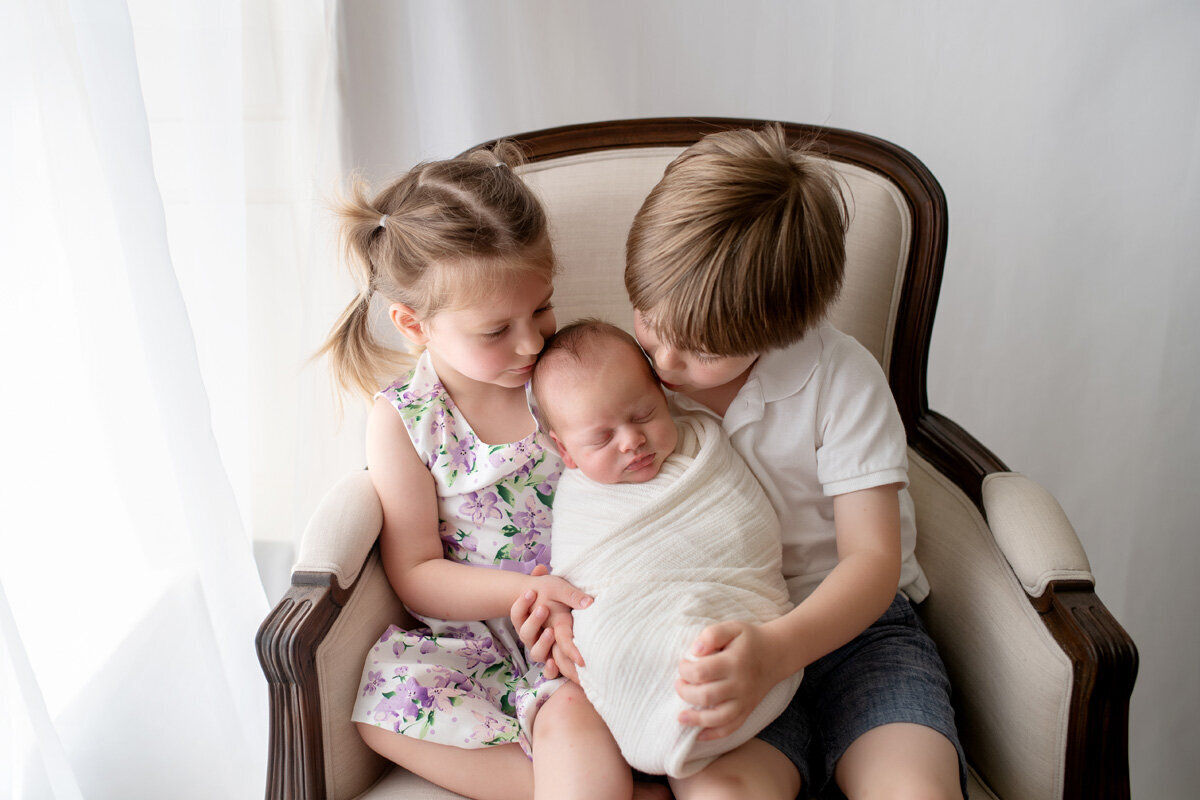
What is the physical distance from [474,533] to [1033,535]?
69 cm

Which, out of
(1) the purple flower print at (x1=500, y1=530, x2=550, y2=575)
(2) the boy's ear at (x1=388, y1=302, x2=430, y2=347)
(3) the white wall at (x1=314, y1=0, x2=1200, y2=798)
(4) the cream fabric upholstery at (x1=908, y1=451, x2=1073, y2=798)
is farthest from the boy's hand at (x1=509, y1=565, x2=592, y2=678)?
(3) the white wall at (x1=314, y1=0, x2=1200, y2=798)

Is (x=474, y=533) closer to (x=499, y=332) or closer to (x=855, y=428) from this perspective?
(x=499, y=332)

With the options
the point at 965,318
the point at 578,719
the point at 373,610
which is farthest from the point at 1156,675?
the point at 373,610

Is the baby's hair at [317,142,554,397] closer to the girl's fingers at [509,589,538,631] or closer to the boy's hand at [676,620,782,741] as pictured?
the girl's fingers at [509,589,538,631]

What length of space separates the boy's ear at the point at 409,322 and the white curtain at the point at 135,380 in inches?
9.8

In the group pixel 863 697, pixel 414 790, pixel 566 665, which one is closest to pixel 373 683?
pixel 414 790

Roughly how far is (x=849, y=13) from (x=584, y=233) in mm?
713

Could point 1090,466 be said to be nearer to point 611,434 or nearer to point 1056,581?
point 1056,581

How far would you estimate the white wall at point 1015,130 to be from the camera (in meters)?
1.64

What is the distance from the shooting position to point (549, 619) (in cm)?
108

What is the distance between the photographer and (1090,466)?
1.90 m

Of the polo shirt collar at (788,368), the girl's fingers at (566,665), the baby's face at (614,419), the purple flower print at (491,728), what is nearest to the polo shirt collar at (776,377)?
the polo shirt collar at (788,368)

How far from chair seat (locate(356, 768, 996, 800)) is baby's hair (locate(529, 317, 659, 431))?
1.49 ft

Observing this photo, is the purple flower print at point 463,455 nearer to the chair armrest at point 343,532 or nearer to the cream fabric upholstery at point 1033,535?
the chair armrest at point 343,532
